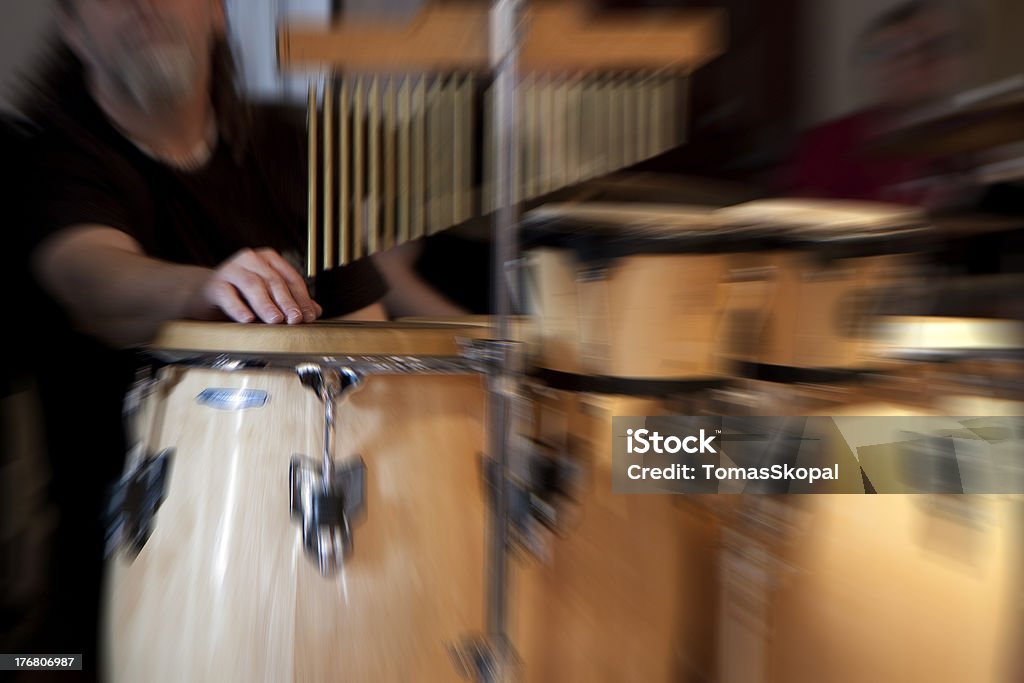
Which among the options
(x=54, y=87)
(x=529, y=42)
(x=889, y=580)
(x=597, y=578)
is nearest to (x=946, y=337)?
(x=889, y=580)

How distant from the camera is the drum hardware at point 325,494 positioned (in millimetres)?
544

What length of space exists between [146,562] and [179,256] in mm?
355

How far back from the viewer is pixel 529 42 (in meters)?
0.80

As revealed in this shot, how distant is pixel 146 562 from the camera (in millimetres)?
567

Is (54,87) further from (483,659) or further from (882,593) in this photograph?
(882,593)

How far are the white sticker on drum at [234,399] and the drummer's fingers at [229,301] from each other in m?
0.08

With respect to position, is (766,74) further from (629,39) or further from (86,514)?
(86,514)

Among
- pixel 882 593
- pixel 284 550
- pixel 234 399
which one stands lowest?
pixel 882 593

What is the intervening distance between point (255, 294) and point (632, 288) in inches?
13.6

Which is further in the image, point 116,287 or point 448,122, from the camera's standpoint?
point 448,122

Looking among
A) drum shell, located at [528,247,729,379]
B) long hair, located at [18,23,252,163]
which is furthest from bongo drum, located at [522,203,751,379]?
long hair, located at [18,23,252,163]

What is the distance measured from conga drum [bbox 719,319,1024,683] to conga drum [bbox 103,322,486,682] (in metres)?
0.40

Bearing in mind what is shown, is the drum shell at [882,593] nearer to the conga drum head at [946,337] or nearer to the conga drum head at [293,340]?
the conga drum head at [946,337]

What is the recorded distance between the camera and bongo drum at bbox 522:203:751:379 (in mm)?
662
